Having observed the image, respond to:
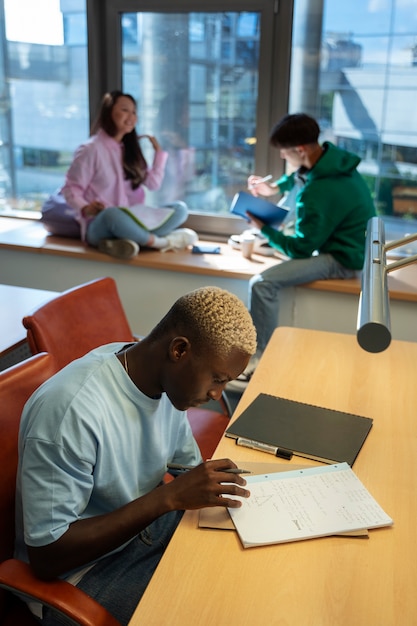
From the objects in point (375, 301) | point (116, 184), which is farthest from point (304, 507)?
point (116, 184)

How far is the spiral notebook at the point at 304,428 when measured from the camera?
53.2 inches

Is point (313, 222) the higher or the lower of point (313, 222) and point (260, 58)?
the lower

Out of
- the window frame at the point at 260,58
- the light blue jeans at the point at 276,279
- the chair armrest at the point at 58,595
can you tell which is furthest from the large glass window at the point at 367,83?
the chair armrest at the point at 58,595

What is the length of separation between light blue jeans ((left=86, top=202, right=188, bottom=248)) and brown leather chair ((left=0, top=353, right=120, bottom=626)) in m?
1.94

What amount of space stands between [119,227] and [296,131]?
984mm

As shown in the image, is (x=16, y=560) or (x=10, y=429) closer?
(x=16, y=560)

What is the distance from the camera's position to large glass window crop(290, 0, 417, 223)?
120 inches

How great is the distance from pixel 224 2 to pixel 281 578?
2992mm

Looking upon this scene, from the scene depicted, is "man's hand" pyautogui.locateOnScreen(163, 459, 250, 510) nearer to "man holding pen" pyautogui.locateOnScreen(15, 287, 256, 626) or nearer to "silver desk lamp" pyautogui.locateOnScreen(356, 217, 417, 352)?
"man holding pen" pyautogui.locateOnScreen(15, 287, 256, 626)

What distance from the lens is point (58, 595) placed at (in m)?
1.01

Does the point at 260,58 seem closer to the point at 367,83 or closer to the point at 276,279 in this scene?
the point at 367,83

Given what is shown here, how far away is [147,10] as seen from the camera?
345 centimetres

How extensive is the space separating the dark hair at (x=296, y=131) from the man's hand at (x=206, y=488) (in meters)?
2.07

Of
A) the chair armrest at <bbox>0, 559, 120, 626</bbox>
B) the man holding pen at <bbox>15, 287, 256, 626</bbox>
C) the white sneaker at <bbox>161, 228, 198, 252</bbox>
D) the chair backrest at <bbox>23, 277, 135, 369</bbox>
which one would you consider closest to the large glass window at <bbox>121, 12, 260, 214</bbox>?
the white sneaker at <bbox>161, 228, 198, 252</bbox>
